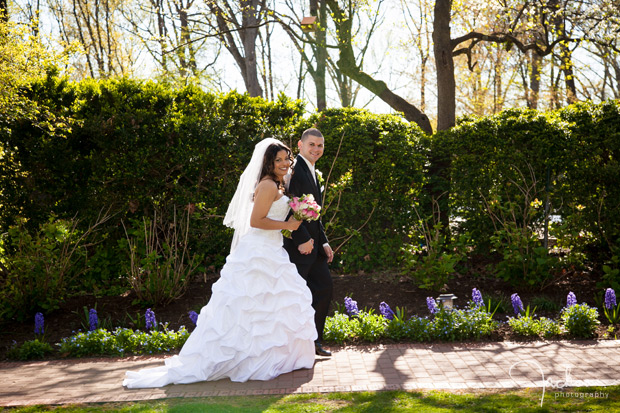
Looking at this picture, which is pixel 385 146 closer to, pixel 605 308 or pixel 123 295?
pixel 605 308

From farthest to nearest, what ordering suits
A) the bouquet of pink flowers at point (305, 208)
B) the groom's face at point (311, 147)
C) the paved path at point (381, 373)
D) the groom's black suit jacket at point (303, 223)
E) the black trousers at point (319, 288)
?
the black trousers at point (319, 288) → the groom's face at point (311, 147) → the groom's black suit jacket at point (303, 223) → the bouquet of pink flowers at point (305, 208) → the paved path at point (381, 373)

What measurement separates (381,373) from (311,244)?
1.31 m

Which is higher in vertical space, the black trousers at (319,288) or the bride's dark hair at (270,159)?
the bride's dark hair at (270,159)

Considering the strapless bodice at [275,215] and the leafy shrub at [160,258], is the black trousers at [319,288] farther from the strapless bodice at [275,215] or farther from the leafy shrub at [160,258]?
the leafy shrub at [160,258]

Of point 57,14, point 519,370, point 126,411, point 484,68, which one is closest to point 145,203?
point 126,411

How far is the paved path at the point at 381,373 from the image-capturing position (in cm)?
443

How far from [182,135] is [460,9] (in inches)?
314

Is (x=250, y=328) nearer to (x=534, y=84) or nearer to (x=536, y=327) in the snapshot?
(x=536, y=327)

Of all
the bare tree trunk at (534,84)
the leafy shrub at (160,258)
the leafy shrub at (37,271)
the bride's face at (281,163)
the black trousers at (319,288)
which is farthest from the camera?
the bare tree trunk at (534,84)

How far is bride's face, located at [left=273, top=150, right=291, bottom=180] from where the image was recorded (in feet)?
16.6

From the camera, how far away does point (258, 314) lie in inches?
191

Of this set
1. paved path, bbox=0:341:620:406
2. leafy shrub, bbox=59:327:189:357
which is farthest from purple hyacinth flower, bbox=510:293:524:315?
leafy shrub, bbox=59:327:189:357

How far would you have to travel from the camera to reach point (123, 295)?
7.69m

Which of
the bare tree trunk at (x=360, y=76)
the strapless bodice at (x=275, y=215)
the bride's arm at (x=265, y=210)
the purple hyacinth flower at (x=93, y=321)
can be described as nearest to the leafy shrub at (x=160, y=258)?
the purple hyacinth flower at (x=93, y=321)
